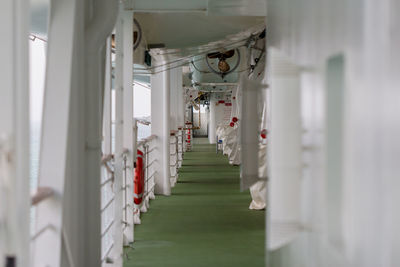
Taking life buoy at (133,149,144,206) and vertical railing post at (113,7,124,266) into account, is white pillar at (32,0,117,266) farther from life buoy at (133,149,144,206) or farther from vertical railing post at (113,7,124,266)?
life buoy at (133,149,144,206)

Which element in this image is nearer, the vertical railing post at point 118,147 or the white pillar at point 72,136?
the white pillar at point 72,136

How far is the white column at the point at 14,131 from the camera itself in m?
1.09

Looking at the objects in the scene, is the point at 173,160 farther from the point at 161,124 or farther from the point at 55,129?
the point at 55,129

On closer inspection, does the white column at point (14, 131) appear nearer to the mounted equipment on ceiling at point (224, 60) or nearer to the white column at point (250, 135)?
the white column at point (250, 135)

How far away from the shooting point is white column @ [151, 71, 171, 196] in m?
5.23

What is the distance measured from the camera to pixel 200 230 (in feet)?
12.0

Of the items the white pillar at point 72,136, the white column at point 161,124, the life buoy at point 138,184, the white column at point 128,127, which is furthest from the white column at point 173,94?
the white pillar at point 72,136

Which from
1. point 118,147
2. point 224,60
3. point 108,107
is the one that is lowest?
point 118,147

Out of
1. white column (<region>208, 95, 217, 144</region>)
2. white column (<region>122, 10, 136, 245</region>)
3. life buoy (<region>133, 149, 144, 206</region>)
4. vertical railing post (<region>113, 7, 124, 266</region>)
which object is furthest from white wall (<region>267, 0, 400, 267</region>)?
white column (<region>208, 95, 217, 144</region>)

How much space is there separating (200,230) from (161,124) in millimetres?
1870

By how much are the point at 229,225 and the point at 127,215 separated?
88cm

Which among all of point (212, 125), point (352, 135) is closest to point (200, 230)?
point (352, 135)

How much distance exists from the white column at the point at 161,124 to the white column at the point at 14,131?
4008 millimetres

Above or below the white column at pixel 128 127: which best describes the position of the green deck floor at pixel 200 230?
below
